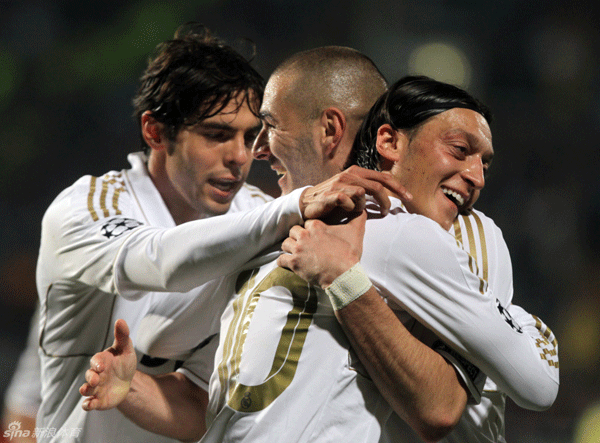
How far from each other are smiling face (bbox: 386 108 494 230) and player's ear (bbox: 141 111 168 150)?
5.09ft

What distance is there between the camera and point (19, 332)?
5973 mm

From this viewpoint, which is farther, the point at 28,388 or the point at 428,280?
the point at 28,388

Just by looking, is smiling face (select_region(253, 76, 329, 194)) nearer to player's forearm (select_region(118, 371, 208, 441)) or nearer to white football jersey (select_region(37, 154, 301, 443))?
white football jersey (select_region(37, 154, 301, 443))

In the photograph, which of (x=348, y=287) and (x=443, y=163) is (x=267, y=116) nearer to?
(x=443, y=163)

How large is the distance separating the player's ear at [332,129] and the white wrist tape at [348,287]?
0.70m

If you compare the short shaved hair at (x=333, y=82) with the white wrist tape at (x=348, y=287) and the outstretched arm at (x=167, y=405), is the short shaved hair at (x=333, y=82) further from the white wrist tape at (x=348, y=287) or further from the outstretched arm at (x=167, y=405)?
the outstretched arm at (x=167, y=405)

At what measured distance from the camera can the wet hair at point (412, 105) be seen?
5.58ft

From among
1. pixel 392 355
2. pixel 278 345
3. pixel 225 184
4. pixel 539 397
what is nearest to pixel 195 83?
pixel 225 184

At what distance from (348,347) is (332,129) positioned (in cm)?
80

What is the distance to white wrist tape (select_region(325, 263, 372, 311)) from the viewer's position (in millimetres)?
1366

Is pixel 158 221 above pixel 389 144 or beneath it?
beneath

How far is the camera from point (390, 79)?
247 inches
